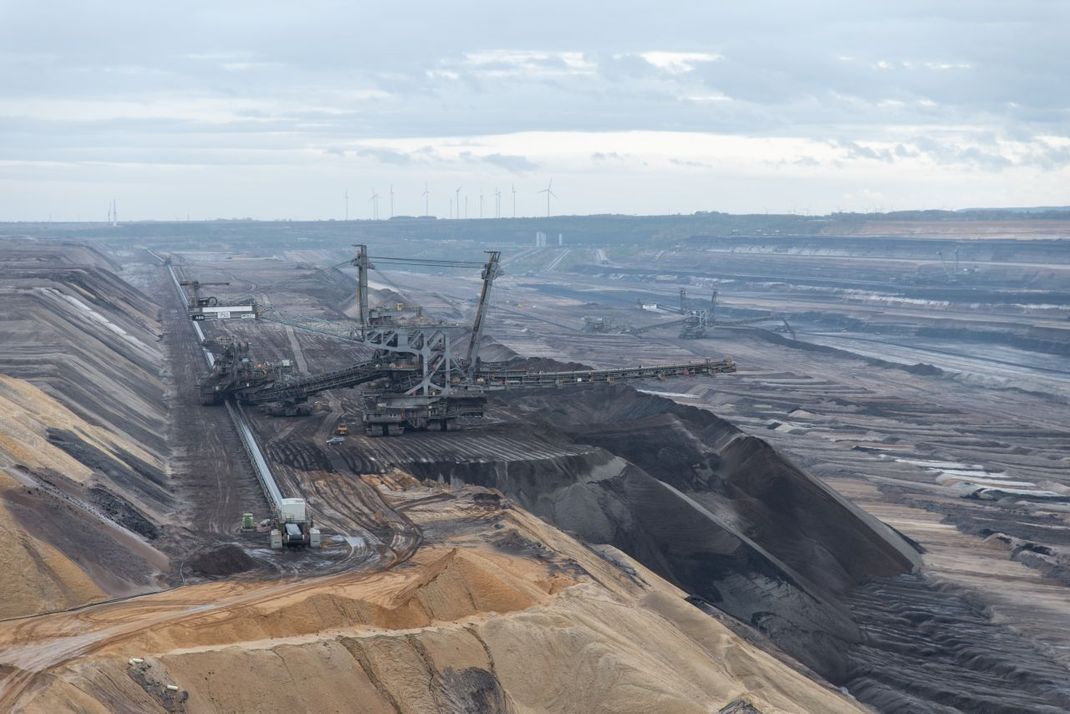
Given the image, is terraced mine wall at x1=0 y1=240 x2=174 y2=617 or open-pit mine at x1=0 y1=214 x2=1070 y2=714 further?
terraced mine wall at x1=0 y1=240 x2=174 y2=617

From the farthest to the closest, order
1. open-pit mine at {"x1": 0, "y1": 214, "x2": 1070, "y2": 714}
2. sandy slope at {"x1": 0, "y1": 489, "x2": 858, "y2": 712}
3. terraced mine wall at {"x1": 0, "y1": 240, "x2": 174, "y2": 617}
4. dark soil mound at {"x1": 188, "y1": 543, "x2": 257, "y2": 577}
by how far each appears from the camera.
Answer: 1. dark soil mound at {"x1": 188, "y1": 543, "x2": 257, "y2": 577}
2. terraced mine wall at {"x1": 0, "y1": 240, "x2": 174, "y2": 617}
3. open-pit mine at {"x1": 0, "y1": 214, "x2": 1070, "y2": 714}
4. sandy slope at {"x1": 0, "y1": 489, "x2": 858, "y2": 712}

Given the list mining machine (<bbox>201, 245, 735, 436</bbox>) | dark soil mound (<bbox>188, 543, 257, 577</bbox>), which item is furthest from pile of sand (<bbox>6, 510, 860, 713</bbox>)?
mining machine (<bbox>201, 245, 735, 436</bbox>)

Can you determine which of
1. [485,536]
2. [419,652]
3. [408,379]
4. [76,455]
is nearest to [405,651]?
[419,652]

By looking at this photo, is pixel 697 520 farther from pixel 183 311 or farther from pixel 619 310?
pixel 619 310

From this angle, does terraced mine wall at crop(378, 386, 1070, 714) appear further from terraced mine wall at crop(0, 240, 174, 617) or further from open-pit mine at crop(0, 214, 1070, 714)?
terraced mine wall at crop(0, 240, 174, 617)

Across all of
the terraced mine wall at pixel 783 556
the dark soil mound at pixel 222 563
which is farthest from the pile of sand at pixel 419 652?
the terraced mine wall at pixel 783 556

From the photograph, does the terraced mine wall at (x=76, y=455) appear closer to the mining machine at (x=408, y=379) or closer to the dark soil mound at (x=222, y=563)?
the dark soil mound at (x=222, y=563)

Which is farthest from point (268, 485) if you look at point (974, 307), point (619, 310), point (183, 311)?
point (974, 307)

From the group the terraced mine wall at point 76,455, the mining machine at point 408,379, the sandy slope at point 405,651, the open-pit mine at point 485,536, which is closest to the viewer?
the sandy slope at point 405,651
